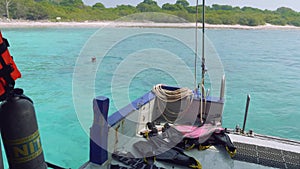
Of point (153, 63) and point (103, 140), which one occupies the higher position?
point (103, 140)

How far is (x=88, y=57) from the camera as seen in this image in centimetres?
1577

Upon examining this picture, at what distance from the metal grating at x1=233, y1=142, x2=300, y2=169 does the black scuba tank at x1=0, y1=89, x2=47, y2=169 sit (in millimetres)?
1841

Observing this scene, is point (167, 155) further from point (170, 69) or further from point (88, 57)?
point (88, 57)

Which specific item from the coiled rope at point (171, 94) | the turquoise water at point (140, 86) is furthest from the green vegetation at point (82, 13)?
the coiled rope at point (171, 94)

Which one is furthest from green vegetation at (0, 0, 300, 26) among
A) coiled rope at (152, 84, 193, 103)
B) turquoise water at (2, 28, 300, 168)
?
coiled rope at (152, 84, 193, 103)

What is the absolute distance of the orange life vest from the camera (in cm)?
103

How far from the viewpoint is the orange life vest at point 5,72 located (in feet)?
3.38

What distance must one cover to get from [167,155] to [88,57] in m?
14.1

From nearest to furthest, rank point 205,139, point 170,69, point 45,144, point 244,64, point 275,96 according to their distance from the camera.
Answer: point 205,139, point 45,144, point 275,96, point 170,69, point 244,64

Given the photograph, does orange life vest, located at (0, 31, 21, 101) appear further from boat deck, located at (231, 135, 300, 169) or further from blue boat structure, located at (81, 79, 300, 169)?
boat deck, located at (231, 135, 300, 169)

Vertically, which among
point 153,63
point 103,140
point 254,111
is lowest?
point 254,111

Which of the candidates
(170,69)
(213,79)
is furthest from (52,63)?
(213,79)

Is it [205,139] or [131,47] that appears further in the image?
[131,47]

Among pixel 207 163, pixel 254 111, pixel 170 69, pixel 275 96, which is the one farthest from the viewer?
pixel 170 69
